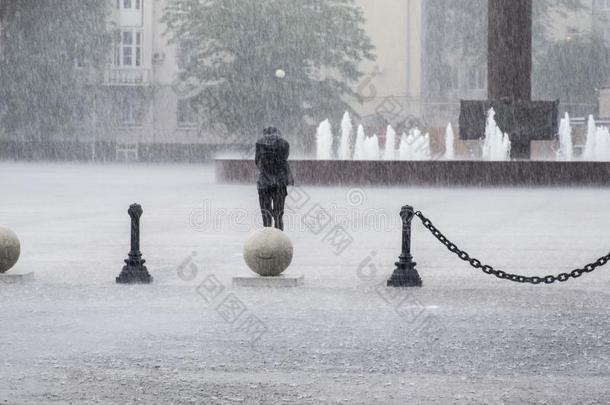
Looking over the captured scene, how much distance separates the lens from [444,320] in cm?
1016

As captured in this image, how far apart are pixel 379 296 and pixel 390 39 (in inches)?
2217

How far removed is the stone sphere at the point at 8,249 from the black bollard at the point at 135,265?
3.54 feet

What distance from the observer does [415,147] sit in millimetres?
44031

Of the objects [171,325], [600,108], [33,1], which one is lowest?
[171,325]

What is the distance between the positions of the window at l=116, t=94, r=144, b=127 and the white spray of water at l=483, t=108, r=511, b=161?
33885 millimetres

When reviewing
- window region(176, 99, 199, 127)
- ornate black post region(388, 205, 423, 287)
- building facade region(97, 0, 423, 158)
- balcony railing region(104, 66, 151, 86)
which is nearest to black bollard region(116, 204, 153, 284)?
ornate black post region(388, 205, 423, 287)

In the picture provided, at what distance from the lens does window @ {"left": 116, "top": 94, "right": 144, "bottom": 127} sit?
65.5m

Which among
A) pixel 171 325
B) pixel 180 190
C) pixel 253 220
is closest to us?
pixel 171 325

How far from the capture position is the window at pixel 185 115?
6131 cm

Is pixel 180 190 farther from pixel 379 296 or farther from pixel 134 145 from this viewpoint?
pixel 134 145

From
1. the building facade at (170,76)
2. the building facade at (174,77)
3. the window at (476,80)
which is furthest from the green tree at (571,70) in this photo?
the building facade at (170,76)

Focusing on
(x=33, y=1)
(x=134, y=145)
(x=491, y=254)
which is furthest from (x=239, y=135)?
(x=491, y=254)

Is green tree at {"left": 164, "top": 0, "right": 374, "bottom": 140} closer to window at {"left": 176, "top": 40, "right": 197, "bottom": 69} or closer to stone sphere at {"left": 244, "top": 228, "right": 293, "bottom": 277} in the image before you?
window at {"left": 176, "top": 40, "right": 197, "bottom": 69}

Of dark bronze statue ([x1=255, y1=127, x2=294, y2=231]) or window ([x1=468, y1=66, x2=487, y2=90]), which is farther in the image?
window ([x1=468, y1=66, x2=487, y2=90])
